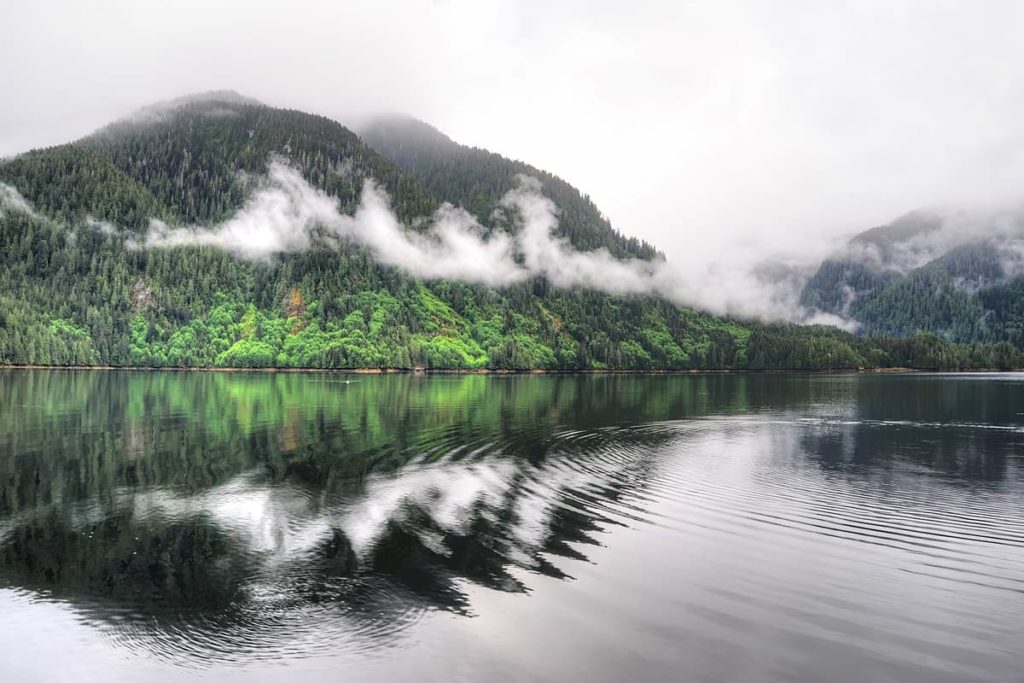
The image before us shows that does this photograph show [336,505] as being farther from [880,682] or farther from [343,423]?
[343,423]

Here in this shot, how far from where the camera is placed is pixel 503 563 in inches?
741

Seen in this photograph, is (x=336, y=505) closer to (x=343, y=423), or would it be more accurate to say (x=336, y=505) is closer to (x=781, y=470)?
(x=781, y=470)

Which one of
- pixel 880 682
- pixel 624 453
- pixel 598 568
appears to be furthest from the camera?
pixel 624 453

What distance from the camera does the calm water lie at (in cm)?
1303

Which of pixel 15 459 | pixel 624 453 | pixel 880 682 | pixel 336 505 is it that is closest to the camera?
pixel 880 682

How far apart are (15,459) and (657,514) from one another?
34.8 metres

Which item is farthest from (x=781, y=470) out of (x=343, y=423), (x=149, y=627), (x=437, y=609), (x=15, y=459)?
(x=15, y=459)

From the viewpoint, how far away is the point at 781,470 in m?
35.6

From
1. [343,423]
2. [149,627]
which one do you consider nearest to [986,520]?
[149,627]

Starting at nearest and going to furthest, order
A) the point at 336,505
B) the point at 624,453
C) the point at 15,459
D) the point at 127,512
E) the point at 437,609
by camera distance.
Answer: the point at 437,609
the point at 127,512
the point at 336,505
the point at 15,459
the point at 624,453

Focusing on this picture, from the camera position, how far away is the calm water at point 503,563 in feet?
42.8

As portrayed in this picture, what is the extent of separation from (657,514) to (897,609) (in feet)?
33.4

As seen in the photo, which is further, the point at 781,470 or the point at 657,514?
the point at 781,470

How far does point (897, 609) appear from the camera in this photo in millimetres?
15766
